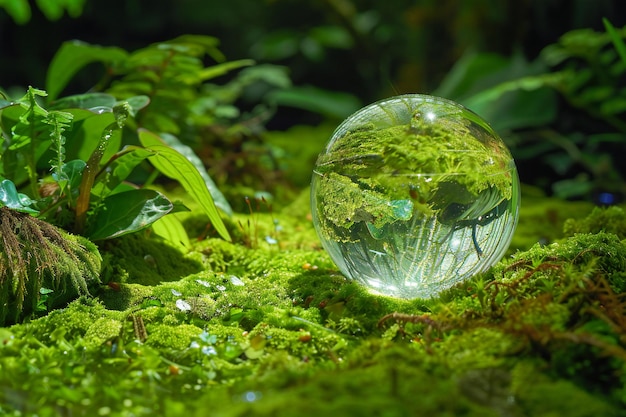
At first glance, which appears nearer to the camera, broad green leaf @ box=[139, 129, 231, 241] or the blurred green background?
broad green leaf @ box=[139, 129, 231, 241]

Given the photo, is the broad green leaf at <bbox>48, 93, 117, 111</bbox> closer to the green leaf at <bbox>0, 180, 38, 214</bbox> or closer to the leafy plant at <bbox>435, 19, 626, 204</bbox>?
the green leaf at <bbox>0, 180, 38, 214</bbox>

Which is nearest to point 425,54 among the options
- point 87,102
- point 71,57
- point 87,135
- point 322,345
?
point 71,57

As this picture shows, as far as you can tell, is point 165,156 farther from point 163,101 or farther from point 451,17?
point 451,17

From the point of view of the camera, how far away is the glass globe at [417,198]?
1.95 meters

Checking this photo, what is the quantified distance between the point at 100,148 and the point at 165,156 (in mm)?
240

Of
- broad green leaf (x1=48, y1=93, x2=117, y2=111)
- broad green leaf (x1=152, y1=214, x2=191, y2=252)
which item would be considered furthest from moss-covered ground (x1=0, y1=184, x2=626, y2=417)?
broad green leaf (x1=48, y1=93, x2=117, y2=111)

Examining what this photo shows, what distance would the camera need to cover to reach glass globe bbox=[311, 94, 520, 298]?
76.7 inches

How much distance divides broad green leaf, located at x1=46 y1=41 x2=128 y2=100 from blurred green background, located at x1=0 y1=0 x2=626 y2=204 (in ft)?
2.28

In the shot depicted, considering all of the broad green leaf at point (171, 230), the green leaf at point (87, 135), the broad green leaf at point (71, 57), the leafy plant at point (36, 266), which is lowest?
the broad green leaf at point (171, 230)

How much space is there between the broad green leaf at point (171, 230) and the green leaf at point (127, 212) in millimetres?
243

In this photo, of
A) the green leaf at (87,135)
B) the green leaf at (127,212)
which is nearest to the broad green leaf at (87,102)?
the green leaf at (87,135)

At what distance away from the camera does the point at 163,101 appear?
3.33 m

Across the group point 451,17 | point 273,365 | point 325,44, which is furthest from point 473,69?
point 273,365

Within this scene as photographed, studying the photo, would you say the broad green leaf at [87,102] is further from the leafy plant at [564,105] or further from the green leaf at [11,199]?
the leafy plant at [564,105]
